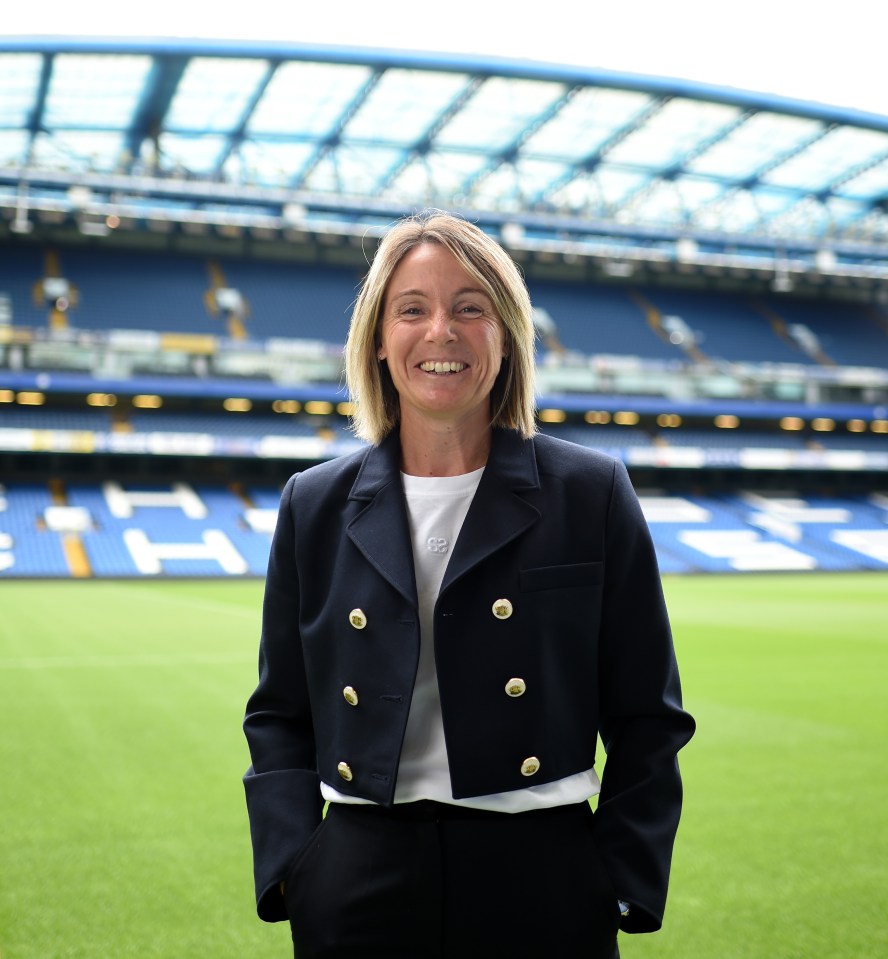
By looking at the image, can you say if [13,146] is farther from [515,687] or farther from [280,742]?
[515,687]

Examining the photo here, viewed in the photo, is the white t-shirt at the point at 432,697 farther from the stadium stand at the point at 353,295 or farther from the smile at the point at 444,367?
the stadium stand at the point at 353,295

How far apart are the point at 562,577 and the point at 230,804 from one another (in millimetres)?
4971

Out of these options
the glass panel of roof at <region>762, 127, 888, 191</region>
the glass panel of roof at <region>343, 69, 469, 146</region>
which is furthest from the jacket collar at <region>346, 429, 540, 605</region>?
the glass panel of roof at <region>762, 127, 888, 191</region>

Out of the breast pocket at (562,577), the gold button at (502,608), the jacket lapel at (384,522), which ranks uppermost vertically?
the jacket lapel at (384,522)

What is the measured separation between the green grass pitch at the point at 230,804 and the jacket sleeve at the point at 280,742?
2.29m

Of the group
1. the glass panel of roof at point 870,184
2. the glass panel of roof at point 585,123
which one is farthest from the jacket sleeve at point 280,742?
the glass panel of roof at point 870,184

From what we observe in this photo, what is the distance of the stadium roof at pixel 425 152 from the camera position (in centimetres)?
2988

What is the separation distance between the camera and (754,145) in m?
36.0

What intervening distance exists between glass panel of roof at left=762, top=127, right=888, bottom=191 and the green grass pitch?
2662 centimetres

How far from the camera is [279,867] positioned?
2197 mm

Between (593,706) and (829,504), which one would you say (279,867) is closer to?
(593,706)

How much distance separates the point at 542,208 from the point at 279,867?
39.5m

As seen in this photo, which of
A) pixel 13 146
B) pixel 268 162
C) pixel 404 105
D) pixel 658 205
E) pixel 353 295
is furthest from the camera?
pixel 658 205

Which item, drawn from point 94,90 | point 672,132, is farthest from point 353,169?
point 672,132
